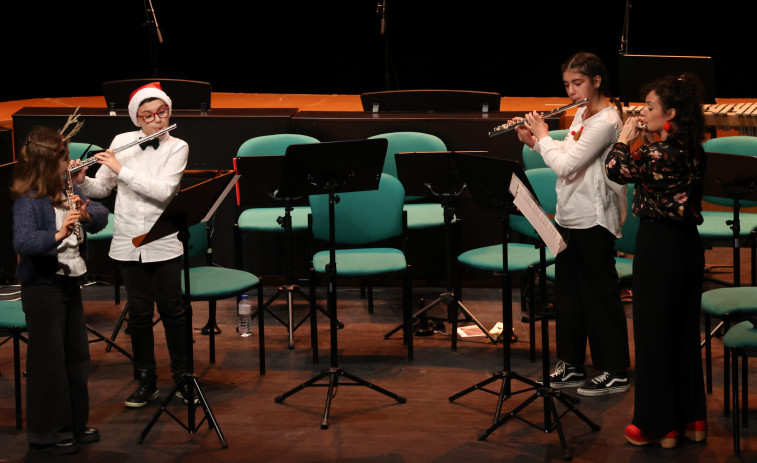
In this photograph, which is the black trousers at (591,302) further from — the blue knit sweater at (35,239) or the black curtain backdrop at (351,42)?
the black curtain backdrop at (351,42)

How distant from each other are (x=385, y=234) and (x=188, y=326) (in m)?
1.68

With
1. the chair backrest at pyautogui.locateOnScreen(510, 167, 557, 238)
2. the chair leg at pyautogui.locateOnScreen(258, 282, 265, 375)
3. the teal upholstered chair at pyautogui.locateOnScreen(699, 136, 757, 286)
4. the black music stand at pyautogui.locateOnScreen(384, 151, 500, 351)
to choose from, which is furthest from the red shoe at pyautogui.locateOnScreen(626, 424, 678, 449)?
the chair leg at pyautogui.locateOnScreen(258, 282, 265, 375)

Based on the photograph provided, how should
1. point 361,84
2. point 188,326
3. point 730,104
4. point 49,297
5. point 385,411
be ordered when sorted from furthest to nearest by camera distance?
point 361,84
point 730,104
point 385,411
point 188,326
point 49,297

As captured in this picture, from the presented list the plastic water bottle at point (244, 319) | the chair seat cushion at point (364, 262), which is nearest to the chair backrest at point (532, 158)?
the chair seat cushion at point (364, 262)

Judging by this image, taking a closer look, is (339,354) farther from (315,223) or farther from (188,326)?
(188,326)

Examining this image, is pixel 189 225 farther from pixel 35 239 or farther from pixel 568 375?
pixel 568 375

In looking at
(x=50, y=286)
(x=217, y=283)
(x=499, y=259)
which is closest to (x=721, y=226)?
(x=499, y=259)

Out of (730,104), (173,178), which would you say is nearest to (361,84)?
(730,104)

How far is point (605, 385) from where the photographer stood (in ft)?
16.1

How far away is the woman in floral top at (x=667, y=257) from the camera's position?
155 inches

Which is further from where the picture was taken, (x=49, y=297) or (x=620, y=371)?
(x=620, y=371)

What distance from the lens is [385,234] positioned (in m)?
5.76

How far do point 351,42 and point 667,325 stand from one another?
6614mm

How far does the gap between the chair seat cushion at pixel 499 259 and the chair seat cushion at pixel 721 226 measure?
106cm
